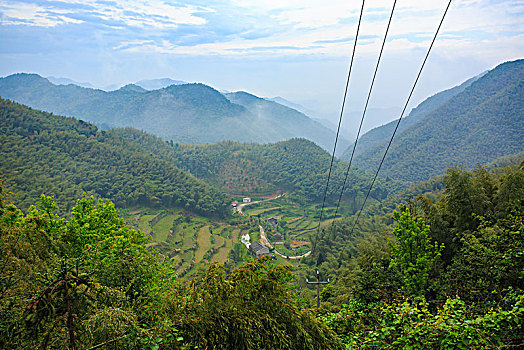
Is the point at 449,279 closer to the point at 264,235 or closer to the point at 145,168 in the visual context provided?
the point at 264,235

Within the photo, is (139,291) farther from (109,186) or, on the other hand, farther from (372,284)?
(109,186)

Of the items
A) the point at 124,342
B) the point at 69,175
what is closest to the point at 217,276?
the point at 124,342

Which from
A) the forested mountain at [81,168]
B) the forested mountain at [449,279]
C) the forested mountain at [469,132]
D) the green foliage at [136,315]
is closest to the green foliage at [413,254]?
the forested mountain at [449,279]

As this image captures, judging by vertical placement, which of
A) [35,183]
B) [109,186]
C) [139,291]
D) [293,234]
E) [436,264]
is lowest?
[293,234]

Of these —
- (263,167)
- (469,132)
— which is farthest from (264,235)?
(469,132)

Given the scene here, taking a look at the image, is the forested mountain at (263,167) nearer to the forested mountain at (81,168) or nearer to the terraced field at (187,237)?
the forested mountain at (81,168)

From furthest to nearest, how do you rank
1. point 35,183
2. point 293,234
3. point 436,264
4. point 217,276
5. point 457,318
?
point 293,234 → point 35,183 → point 436,264 → point 457,318 → point 217,276
